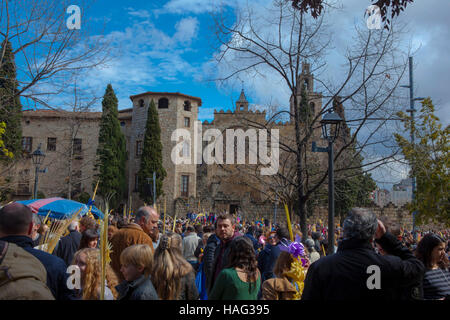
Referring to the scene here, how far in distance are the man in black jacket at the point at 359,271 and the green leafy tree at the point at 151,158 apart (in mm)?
33371

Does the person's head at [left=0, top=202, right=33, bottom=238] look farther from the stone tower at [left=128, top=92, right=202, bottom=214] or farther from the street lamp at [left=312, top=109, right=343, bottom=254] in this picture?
the stone tower at [left=128, top=92, right=202, bottom=214]

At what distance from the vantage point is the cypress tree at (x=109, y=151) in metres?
34.2

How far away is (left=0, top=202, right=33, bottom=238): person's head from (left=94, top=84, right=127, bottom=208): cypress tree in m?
32.5

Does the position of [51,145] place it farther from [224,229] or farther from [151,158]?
[224,229]

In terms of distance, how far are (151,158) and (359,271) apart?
113 feet

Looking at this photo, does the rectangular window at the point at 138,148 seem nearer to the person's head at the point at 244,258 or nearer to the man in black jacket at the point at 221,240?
the man in black jacket at the point at 221,240

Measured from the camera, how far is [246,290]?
9.72 feet

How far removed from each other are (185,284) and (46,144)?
132 feet

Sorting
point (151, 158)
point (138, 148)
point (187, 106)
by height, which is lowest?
point (151, 158)

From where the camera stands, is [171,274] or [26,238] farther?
[171,274]

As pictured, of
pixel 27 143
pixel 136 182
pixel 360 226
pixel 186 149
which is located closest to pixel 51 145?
pixel 27 143

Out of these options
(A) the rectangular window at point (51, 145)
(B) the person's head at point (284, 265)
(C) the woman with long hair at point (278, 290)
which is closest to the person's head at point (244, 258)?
(C) the woman with long hair at point (278, 290)

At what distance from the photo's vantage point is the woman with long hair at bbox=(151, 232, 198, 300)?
3.13 metres

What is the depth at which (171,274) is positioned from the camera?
124 inches
